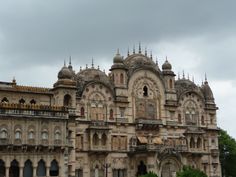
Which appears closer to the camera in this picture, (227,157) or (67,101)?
(67,101)

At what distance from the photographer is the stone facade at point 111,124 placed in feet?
151

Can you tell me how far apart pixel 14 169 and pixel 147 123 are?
1831cm

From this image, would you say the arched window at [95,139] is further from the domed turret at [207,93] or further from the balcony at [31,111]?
the domed turret at [207,93]

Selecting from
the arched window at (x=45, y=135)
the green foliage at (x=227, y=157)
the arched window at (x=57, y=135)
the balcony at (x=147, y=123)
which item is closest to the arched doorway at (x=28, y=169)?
the arched window at (x=45, y=135)

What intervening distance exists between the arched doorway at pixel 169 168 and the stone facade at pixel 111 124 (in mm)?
113

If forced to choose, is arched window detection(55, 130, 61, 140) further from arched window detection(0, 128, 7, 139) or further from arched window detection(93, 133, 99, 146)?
arched window detection(93, 133, 99, 146)

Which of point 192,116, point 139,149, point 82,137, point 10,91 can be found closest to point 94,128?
point 82,137

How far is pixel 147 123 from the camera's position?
5784 cm

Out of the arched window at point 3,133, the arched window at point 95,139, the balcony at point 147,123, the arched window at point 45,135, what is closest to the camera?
the arched window at point 3,133

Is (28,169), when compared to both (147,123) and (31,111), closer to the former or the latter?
(31,111)

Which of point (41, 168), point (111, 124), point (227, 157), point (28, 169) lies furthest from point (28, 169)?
point (227, 157)

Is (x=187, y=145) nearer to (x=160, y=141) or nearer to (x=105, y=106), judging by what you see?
(x=160, y=141)

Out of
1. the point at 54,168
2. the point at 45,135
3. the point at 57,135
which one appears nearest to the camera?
the point at 45,135

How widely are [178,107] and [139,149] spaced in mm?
8958
